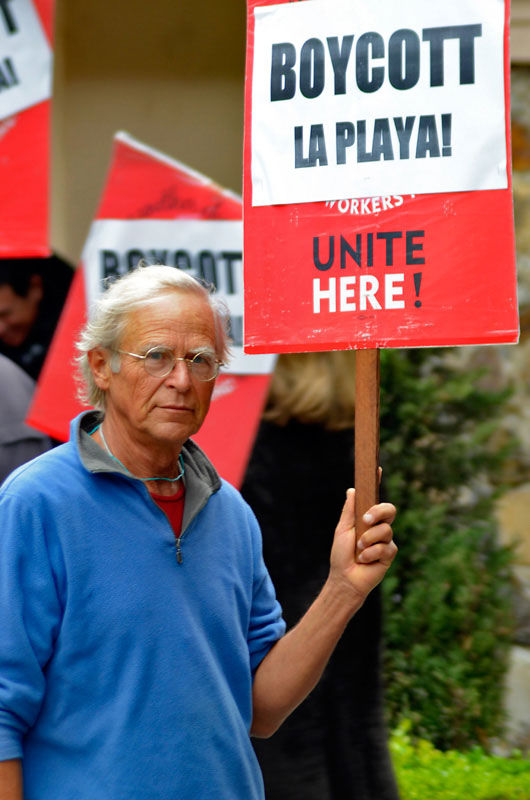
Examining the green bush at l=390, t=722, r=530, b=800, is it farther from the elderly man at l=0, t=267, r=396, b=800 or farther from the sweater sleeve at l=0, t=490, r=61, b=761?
the sweater sleeve at l=0, t=490, r=61, b=761

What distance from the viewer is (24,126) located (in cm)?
348

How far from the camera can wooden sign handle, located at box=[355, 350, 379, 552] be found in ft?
6.59

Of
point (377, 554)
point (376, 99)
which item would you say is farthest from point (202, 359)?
point (376, 99)

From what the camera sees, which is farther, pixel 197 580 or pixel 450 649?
pixel 450 649

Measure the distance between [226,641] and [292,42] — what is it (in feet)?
3.45

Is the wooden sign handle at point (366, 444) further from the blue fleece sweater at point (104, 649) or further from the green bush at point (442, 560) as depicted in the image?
the green bush at point (442, 560)

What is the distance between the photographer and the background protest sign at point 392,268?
6.66 feet

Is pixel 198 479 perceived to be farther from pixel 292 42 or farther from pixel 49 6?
pixel 49 6

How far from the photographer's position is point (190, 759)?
1870 millimetres

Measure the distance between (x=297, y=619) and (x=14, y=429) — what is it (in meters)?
0.94

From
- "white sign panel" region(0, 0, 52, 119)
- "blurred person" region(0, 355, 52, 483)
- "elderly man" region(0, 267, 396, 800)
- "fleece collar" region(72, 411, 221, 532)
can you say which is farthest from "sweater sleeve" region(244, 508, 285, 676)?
"white sign panel" region(0, 0, 52, 119)

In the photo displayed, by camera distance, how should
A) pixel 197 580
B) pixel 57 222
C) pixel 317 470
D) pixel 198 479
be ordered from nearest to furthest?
pixel 197 580, pixel 198 479, pixel 317 470, pixel 57 222

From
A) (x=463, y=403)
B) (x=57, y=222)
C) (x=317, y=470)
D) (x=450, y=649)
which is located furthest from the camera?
(x=57, y=222)

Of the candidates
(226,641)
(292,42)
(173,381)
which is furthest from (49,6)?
(226,641)
